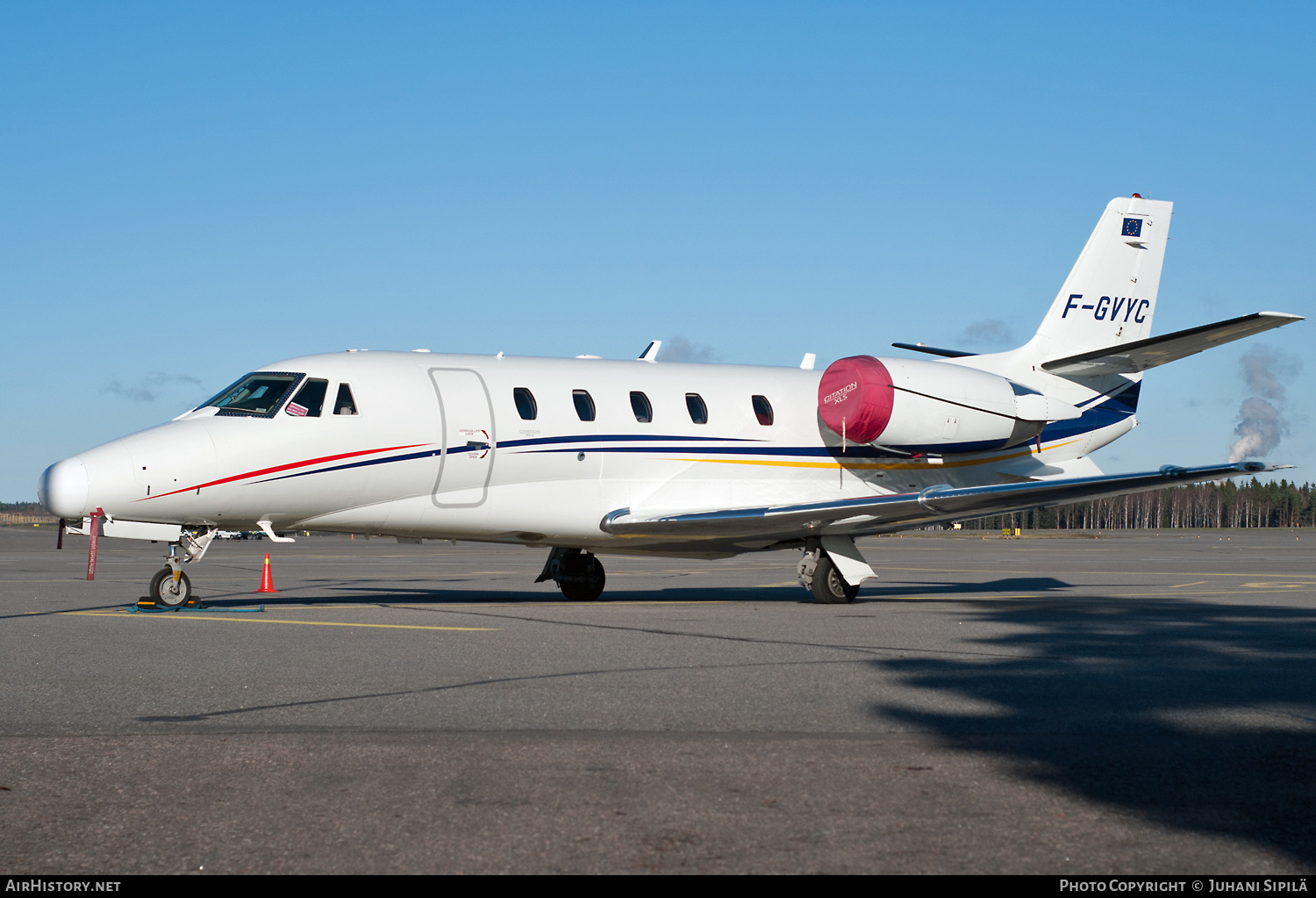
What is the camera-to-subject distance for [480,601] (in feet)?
57.5

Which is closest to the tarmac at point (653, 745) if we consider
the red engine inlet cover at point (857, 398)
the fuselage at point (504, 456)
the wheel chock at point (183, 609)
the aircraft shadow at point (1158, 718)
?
the aircraft shadow at point (1158, 718)

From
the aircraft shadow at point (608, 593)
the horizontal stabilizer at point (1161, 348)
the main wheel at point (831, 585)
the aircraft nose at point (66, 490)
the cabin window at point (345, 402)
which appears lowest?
the aircraft shadow at point (608, 593)

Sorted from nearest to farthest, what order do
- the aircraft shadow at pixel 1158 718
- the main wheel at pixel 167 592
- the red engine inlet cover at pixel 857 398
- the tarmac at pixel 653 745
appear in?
1. the tarmac at pixel 653 745
2. the aircraft shadow at pixel 1158 718
3. the main wheel at pixel 167 592
4. the red engine inlet cover at pixel 857 398

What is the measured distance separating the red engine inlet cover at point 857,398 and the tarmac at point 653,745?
17.0 feet

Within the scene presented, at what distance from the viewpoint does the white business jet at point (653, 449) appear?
49.1ft

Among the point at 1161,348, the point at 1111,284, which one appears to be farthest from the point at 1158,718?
the point at 1111,284

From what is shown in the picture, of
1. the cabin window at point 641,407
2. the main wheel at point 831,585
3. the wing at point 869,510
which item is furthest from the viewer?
the main wheel at point 831,585

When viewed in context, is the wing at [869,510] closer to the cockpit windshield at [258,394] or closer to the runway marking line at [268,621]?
the runway marking line at [268,621]

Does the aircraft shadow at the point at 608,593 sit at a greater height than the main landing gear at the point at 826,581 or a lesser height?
lesser

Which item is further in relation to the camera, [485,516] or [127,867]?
[485,516]
